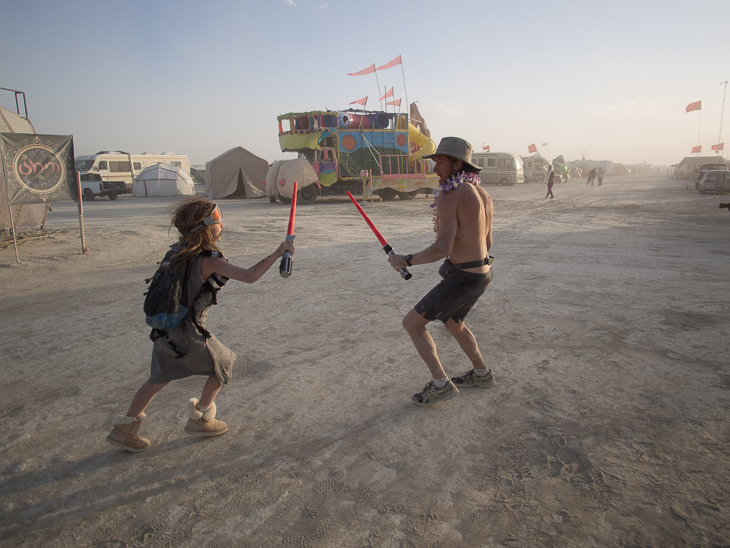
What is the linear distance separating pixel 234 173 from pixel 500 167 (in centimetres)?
2176

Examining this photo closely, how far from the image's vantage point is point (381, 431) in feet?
9.16

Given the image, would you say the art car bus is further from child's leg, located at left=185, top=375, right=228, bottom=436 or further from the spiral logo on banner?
child's leg, located at left=185, top=375, right=228, bottom=436

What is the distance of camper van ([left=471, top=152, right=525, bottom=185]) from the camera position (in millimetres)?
35969

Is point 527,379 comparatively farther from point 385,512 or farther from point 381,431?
point 385,512

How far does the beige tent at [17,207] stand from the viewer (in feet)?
27.9

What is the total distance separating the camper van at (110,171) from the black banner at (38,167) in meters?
16.9

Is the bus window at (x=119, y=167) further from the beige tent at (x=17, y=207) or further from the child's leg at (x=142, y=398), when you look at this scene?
the child's leg at (x=142, y=398)

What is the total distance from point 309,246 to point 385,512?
7.42 m

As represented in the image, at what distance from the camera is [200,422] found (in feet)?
8.68

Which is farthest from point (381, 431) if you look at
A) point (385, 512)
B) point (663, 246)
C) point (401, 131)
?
point (401, 131)

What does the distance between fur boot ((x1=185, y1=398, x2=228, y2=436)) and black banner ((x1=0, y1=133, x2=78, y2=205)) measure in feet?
22.7

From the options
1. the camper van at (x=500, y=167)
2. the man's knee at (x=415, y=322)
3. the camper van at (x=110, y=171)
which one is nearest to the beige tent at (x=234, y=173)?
the camper van at (x=110, y=171)

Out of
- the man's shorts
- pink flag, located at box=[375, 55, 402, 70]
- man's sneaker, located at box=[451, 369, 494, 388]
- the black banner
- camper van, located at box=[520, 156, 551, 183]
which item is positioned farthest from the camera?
camper van, located at box=[520, 156, 551, 183]

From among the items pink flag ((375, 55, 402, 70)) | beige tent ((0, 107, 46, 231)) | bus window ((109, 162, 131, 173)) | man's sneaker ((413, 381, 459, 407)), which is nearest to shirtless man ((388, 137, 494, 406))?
man's sneaker ((413, 381, 459, 407))
